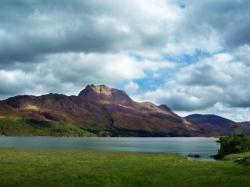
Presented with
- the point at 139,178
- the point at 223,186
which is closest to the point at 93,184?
the point at 139,178

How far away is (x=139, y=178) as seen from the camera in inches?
1989

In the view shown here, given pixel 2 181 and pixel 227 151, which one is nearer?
pixel 2 181

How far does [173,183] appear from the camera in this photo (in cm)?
4650

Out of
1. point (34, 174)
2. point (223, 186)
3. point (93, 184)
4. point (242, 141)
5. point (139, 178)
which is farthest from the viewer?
point (242, 141)

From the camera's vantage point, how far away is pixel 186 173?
55406 mm

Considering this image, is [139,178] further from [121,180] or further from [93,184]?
[93,184]

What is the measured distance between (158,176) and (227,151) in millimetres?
74634

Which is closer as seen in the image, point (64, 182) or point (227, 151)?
point (64, 182)

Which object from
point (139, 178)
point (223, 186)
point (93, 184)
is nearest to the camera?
point (223, 186)

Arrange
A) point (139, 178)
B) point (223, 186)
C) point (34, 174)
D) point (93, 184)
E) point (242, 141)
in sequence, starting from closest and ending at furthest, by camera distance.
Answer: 1. point (223, 186)
2. point (93, 184)
3. point (139, 178)
4. point (34, 174)
5. point (242, 141)

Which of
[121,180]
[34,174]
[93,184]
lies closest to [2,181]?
[34,174]

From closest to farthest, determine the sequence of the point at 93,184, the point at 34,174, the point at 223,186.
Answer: the point at 223,186, the point at 93,184, the point at 34,174

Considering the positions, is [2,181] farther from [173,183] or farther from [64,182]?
[173,183]

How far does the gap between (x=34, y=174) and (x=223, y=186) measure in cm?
2713
